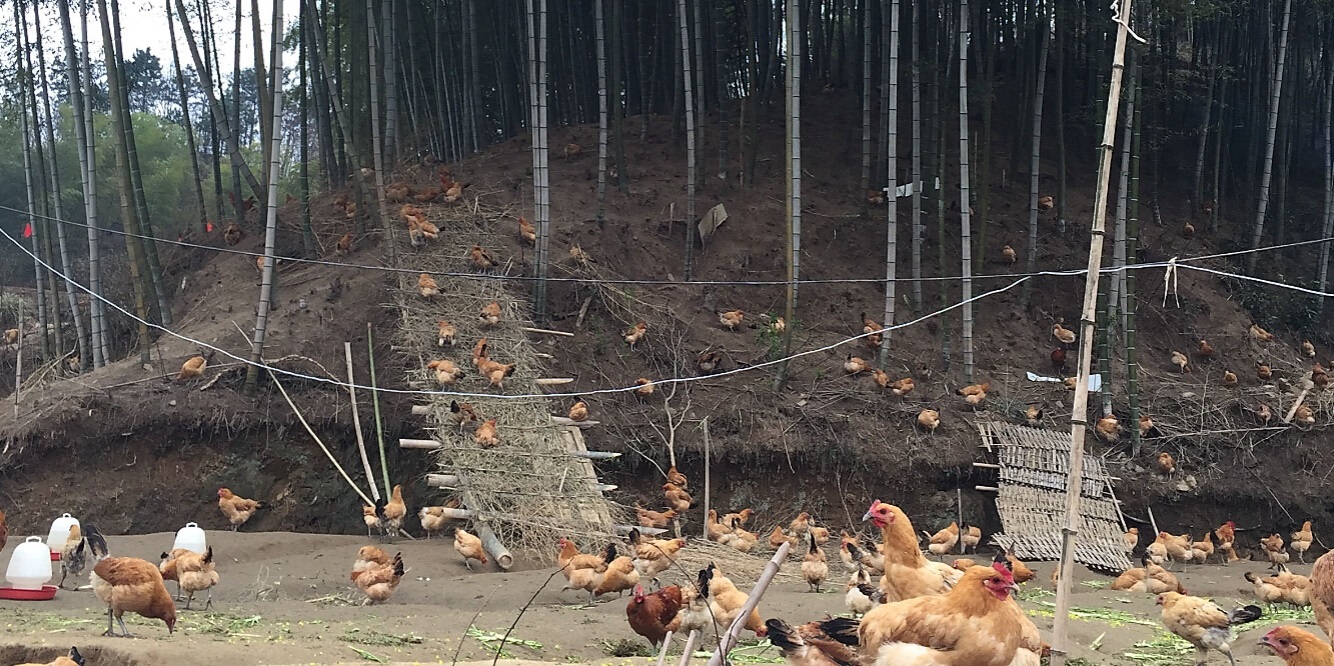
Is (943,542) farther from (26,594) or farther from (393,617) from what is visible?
(26,594)

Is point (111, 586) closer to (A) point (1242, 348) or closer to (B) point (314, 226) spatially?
(B) point (314, 226)

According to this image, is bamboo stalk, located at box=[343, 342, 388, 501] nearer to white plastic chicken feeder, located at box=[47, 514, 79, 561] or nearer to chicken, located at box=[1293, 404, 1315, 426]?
white plastic chicken feeder, located at box=[47, 514, 79, 561]

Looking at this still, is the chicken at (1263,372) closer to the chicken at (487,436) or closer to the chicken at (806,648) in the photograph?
the chicken at (487,436)

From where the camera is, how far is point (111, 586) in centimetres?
618

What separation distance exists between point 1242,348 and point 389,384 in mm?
10999

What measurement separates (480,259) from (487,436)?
323cm

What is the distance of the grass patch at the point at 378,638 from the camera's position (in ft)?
20.6

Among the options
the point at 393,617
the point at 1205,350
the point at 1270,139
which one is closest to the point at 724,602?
the point at 393,617

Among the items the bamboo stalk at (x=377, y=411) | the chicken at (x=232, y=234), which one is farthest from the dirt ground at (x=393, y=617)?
the chicken at (x=232, y=234)

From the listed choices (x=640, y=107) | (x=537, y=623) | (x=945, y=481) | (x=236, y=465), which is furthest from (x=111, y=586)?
(x=640, y=107)

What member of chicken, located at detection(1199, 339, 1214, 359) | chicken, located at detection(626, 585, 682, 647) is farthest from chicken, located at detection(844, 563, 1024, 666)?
chicken, located at detection(1199, 339, 1214, 359)

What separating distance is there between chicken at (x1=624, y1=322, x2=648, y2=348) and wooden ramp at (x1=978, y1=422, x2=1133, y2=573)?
3.73m

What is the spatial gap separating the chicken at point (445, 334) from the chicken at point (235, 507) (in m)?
2.33

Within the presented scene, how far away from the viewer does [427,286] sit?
39.8ft
